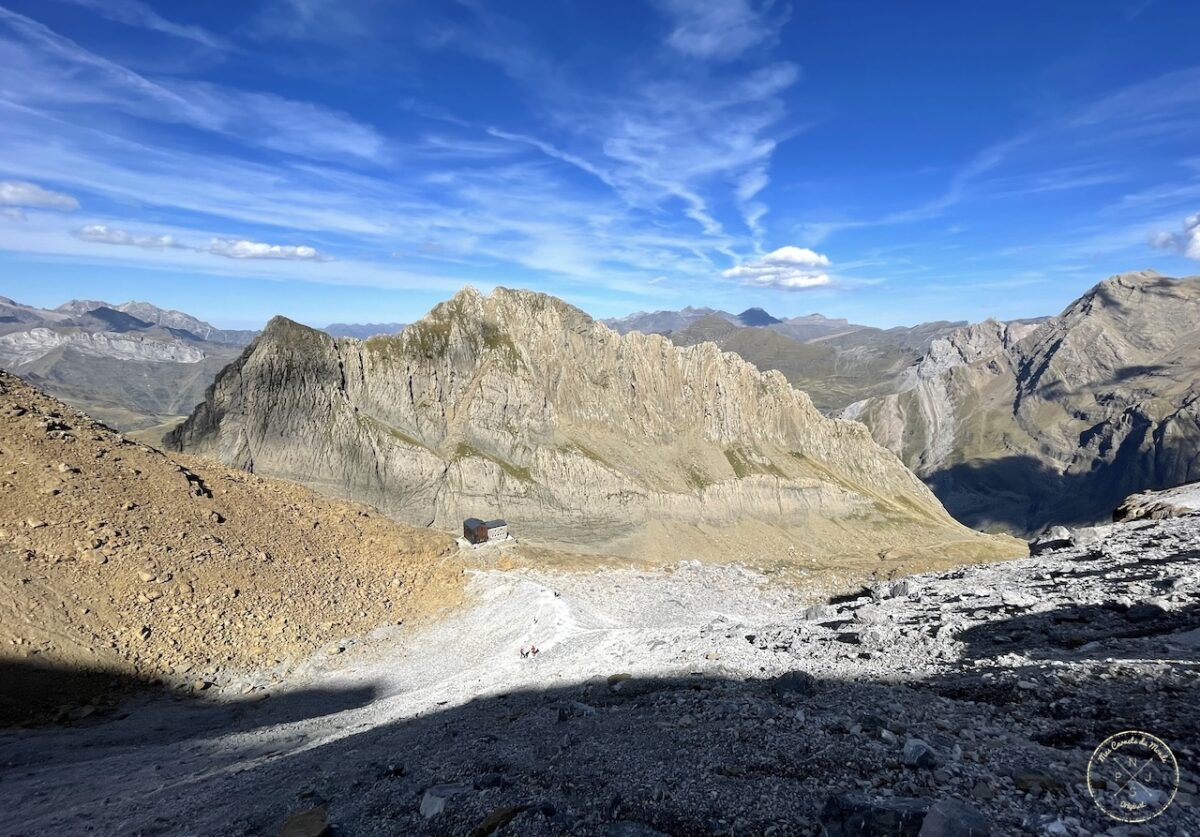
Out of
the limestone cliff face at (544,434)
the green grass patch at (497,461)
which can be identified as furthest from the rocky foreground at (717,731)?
the green grass patch at (497,461)

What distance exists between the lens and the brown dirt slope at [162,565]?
27.5m

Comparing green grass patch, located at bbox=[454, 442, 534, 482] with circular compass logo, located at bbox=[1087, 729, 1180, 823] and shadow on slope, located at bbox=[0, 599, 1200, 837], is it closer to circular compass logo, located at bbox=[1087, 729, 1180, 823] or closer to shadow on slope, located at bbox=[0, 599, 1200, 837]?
shadow on slope, located at bbox=[0, 599, 1200, 837]

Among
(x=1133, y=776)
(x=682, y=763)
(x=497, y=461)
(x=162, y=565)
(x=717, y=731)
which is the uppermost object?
(x=1133, y=776)

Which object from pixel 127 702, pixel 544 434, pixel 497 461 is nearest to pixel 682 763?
pixel 127 702

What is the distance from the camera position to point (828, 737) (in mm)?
12766

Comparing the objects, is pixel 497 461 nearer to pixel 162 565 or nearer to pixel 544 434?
pixel 544 434

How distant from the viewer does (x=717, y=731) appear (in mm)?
14156

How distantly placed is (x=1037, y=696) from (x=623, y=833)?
10.2 m

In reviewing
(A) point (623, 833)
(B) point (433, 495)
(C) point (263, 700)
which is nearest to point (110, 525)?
(C) point (263, 700)

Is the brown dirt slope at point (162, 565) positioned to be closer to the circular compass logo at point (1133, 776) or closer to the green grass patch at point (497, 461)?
the circular compass logo at point (1133, 776)

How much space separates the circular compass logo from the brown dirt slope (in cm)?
3297

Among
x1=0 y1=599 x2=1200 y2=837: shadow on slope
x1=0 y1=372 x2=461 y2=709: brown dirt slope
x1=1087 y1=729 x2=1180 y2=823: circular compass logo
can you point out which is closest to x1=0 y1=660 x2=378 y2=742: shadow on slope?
x1=0 y1=372 x2=461 y2=709: brown dirt slope

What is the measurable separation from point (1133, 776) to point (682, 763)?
7.35m

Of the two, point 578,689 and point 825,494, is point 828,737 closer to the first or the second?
point 578,689
